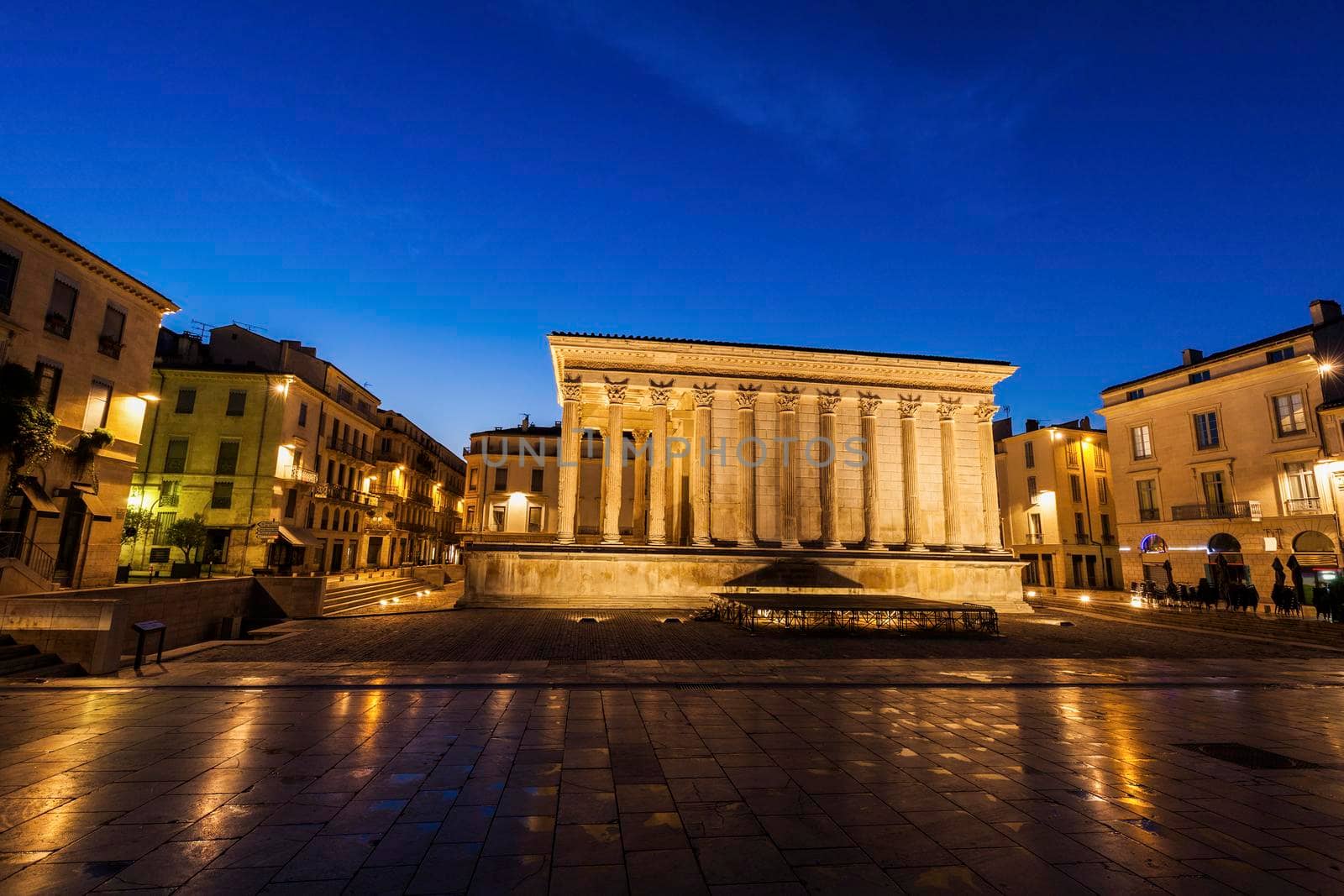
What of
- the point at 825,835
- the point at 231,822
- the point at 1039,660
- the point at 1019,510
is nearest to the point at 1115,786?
the point at 825,835

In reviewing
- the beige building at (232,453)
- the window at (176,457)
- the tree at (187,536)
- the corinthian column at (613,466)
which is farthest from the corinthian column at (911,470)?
the window at (176,457)

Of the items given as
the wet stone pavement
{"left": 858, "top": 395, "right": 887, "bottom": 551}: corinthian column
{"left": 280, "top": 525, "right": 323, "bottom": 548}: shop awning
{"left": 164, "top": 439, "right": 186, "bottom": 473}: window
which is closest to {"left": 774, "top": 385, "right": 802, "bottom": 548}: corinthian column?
{"left": 858, "top": 395, "right": 887, "bottom": 551}: corinthian column

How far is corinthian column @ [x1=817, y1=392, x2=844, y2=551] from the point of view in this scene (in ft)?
94.2

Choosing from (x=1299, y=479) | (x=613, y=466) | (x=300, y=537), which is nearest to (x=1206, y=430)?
(x=1299, y=479)

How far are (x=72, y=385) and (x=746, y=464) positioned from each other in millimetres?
26522

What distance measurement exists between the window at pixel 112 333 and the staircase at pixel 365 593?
12.3m

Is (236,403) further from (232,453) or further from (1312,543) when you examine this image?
(1312,543)

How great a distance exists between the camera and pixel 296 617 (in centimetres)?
2322

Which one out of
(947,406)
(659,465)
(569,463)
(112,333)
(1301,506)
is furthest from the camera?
(947,406)

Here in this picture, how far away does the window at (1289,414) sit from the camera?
2848 centimetres

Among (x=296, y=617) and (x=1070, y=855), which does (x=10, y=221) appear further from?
(x=1070, y=855)

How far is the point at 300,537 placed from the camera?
35531 millimetres

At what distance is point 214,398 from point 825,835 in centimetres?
4014

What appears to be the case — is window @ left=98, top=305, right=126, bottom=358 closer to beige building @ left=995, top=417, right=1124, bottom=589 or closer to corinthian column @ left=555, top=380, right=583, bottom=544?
corinthian column @ left=555, top=380, right=583, bottom=544
